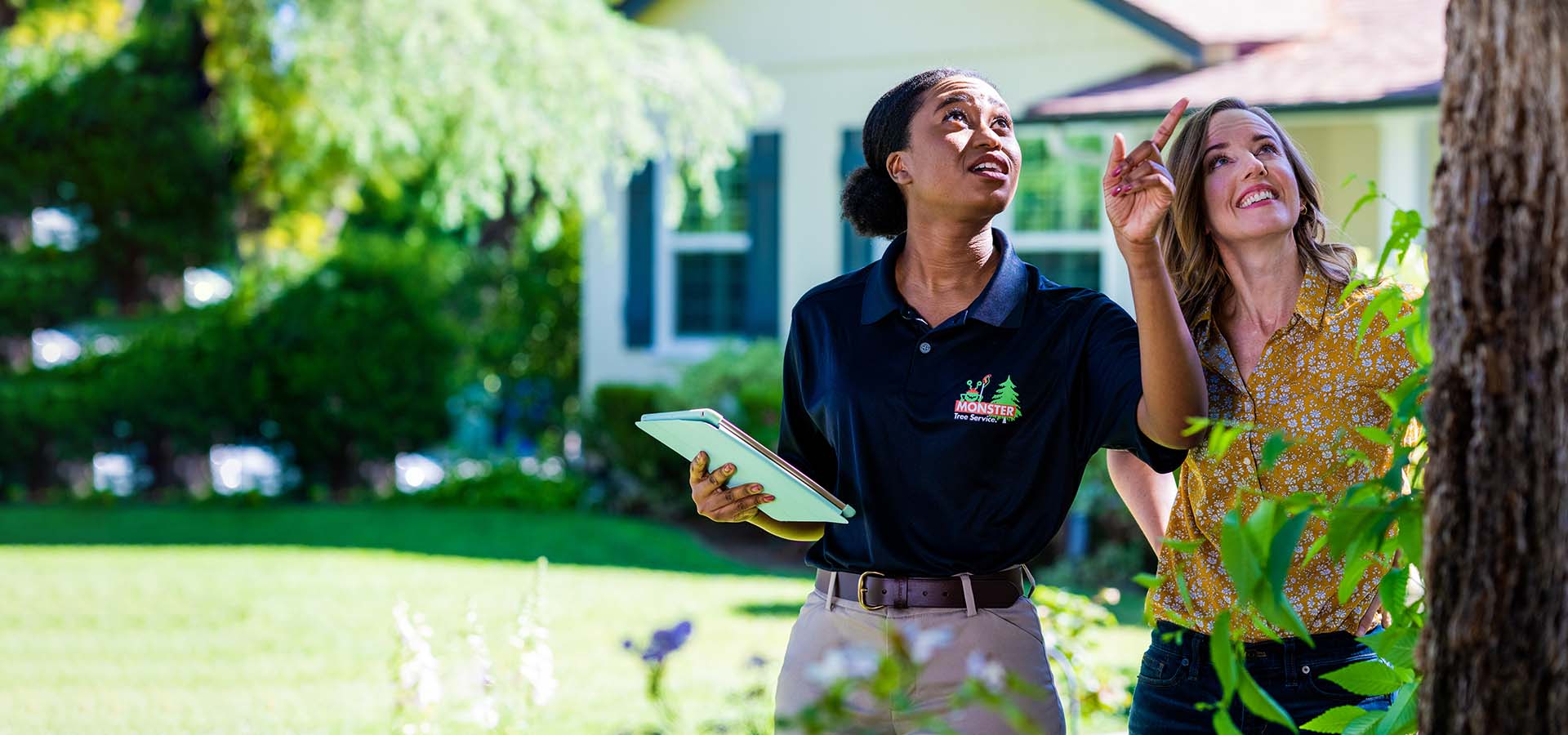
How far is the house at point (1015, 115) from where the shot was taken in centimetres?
1020

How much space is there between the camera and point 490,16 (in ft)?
36.8

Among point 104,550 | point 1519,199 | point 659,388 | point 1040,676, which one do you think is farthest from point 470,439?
point 1519,199

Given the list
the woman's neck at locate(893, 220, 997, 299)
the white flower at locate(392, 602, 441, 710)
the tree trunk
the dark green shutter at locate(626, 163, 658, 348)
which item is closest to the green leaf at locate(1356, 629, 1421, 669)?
the tree trunk

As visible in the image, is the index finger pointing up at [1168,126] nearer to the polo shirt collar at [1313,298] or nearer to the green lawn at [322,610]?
the polo shirt collar at [1313,298]

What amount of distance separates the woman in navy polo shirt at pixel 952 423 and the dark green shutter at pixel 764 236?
32.7 feet

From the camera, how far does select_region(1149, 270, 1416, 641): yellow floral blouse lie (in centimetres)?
252

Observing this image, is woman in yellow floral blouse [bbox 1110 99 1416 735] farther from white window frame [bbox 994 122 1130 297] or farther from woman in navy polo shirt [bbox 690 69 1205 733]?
white window frame [bbox 994 122 1130 297]

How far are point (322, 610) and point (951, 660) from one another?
6.64 m

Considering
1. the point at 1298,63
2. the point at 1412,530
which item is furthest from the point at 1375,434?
the point at 1298,63

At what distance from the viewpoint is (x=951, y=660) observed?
2.60m

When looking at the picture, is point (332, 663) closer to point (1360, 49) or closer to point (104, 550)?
point (104, 550)

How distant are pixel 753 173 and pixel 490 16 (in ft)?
8.56

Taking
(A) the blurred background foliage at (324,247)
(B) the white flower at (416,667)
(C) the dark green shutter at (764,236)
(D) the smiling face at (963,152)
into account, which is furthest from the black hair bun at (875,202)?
(C) the dark green shutter at (764,236)

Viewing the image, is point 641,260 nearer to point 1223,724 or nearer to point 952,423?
point 952,423
